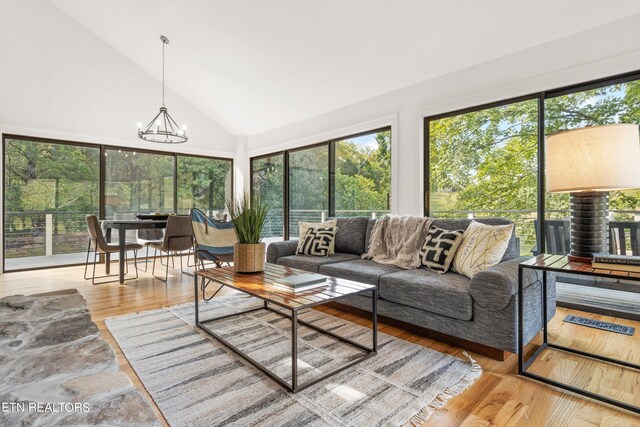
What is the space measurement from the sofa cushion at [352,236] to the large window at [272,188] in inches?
101

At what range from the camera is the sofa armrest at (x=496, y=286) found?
189cm

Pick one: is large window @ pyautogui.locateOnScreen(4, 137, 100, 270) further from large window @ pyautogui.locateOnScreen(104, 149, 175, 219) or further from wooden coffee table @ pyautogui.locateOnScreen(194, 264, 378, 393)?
wooden coffee table @ pyautogui.locateOnScreen(194, 264, 378, 393)

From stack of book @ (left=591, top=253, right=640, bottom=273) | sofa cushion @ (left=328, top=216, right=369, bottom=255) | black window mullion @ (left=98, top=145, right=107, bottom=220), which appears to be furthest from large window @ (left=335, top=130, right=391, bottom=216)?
black window mullion @ (left=98, top=145, right=107, bottom=220)

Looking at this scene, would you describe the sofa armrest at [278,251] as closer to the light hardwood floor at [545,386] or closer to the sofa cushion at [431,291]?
the light hardwood floor at [545,386]

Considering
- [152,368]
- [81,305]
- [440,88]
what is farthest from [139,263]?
[440,88]

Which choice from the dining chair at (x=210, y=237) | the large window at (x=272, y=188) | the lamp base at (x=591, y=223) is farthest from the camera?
the large window at (x=272, y=188)

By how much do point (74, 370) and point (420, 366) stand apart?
6.37ft

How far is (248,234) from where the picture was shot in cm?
240

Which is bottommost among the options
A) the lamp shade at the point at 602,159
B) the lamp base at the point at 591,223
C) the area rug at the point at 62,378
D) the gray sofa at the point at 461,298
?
the area rug at the point at 62,378

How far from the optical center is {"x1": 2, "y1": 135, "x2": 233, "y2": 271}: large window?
472cm

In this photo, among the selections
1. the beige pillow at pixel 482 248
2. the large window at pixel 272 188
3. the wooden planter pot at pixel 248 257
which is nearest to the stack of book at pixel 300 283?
the wooden planter pot at pixel 248 257

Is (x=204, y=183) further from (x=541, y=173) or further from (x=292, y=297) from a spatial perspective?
(x=541, y=173)

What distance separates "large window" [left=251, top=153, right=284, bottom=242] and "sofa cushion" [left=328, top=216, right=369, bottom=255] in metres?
2.57

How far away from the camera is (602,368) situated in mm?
1921
